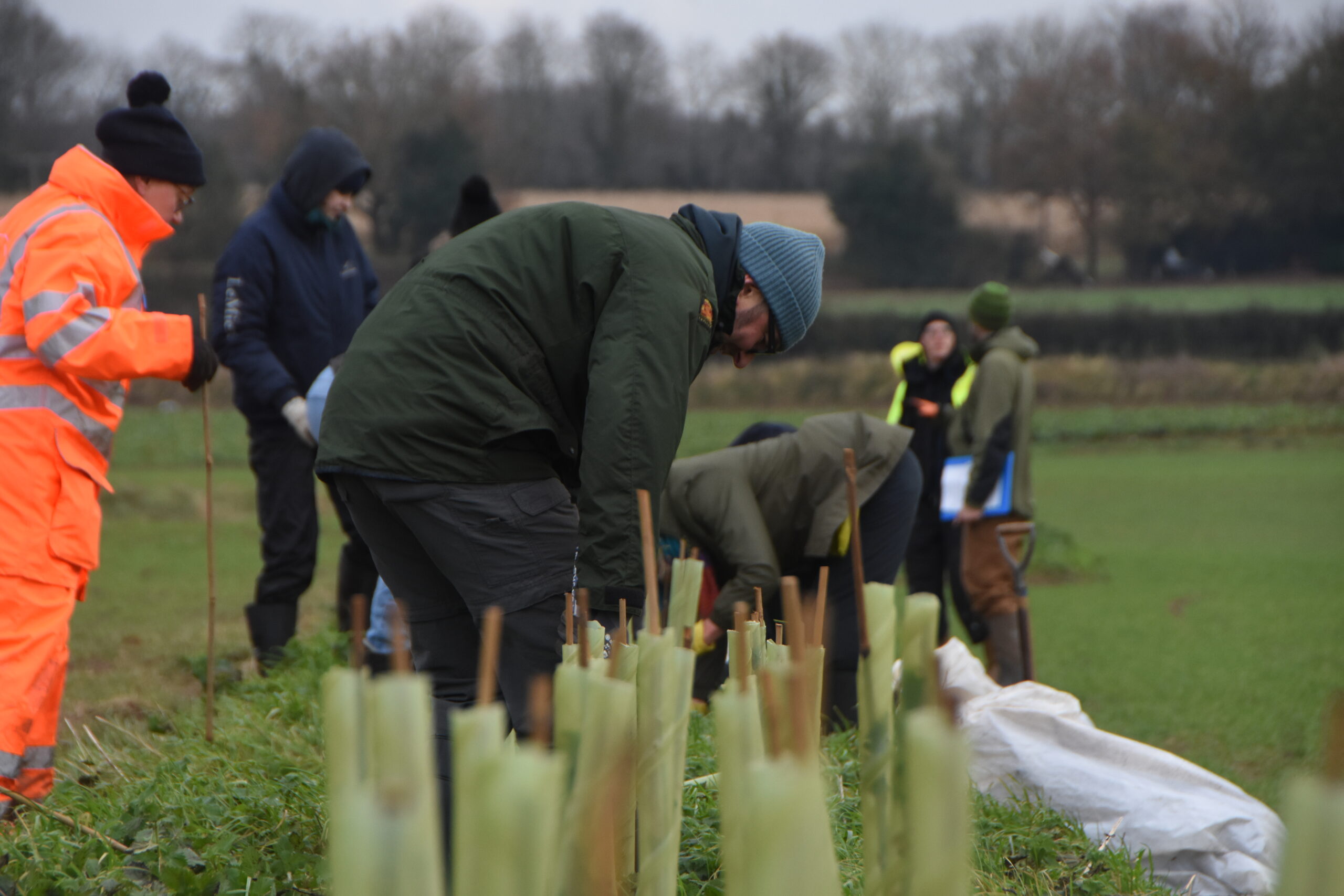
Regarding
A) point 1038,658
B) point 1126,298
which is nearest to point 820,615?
point 1038,658

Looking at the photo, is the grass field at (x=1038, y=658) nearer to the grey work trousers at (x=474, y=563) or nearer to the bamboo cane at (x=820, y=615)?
the grey work trousers at (x=474, y=563)

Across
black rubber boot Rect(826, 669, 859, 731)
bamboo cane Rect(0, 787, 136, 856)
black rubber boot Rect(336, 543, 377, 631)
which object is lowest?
black rubber boot Rect(826, 669, 859, 731)

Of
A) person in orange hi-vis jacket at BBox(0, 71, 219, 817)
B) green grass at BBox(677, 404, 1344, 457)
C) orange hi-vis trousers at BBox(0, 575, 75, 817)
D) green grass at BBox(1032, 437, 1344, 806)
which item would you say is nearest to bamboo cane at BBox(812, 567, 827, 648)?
person in orange hi-vis jacket at BBox(0, 71, 219, 817)

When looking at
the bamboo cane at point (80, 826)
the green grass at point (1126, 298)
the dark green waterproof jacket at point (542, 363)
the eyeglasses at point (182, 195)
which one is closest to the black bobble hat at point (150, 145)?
the eyeglasses at point (182, 195)

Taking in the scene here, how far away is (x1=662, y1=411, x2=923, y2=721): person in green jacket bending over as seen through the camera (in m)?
4.68

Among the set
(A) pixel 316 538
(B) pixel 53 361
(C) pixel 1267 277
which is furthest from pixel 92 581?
(C) pixel 1267 277

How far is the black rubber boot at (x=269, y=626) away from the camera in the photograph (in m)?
5.35

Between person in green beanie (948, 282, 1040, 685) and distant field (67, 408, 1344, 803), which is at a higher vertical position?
person in green beanie (948, 282, 1040, 685)

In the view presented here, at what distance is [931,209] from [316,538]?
135 feet

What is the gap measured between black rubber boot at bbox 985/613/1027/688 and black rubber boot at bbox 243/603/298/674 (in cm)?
319

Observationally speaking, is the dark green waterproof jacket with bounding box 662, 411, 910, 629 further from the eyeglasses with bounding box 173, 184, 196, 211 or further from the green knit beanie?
the green knit beanie

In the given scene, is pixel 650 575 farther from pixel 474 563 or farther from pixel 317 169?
pixel 317 169

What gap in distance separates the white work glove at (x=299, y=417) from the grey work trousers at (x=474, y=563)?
2.10 m

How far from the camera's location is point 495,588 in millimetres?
2711
